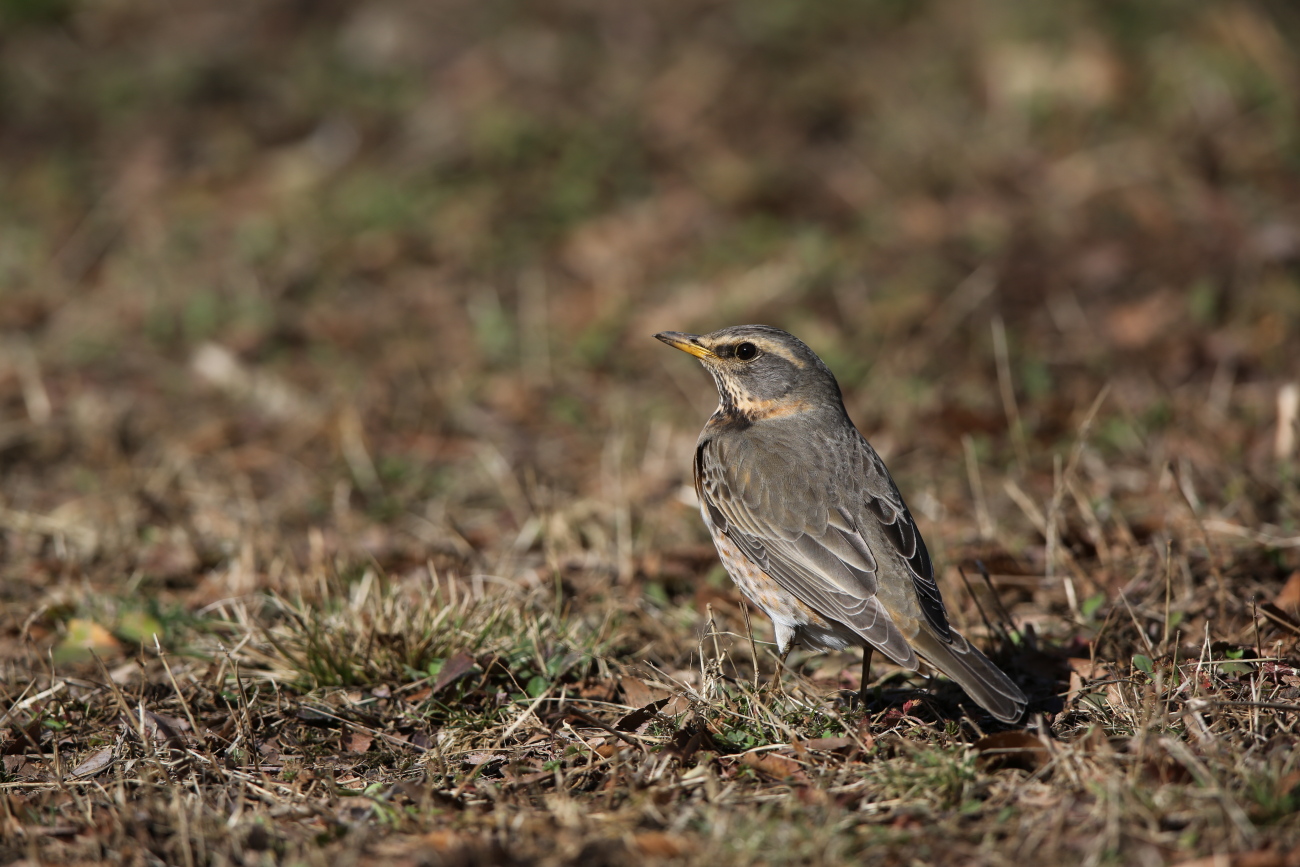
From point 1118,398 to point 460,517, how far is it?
439 cm

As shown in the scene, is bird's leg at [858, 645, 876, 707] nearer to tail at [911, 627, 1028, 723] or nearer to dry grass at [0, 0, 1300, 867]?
dry grass at [0, 0, 1300, 867]

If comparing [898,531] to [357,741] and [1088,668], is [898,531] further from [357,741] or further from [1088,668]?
[357,741]

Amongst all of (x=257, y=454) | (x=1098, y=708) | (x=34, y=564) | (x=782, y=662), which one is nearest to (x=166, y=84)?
(x=257, y=454)

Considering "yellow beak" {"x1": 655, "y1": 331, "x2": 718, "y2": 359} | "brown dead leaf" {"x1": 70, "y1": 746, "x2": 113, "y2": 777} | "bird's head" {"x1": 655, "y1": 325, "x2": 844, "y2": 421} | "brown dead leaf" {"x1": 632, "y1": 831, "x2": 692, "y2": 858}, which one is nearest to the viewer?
"brown dead leaf" {"x1": 632, "y1": 831, "x2": 692, "y2": 858}

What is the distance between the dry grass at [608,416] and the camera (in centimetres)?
441

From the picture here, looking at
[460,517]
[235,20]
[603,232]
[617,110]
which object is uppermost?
[235,20]

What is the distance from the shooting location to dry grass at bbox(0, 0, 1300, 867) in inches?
174

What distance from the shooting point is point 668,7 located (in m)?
14.6

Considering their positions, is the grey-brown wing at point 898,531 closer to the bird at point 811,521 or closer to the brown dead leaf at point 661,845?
the bird at point 811,521

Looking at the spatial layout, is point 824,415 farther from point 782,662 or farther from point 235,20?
point 235,20

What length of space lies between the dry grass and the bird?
33 centimetres

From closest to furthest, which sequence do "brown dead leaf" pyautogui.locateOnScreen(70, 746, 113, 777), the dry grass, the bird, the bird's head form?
the dry grass → "brown dead leaf" pyautogui.locateOnScreen(70, 746, 113, 777) → the bird → the bird's head

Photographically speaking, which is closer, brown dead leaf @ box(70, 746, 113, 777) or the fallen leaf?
brown dead leaf @ box(70, 746, 113, 777)

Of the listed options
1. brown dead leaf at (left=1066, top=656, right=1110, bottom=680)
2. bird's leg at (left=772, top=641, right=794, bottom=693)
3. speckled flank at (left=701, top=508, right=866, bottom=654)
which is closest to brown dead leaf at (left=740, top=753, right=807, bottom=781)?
bird's leg at (left=772, top=641, right=794, bottom=693)
